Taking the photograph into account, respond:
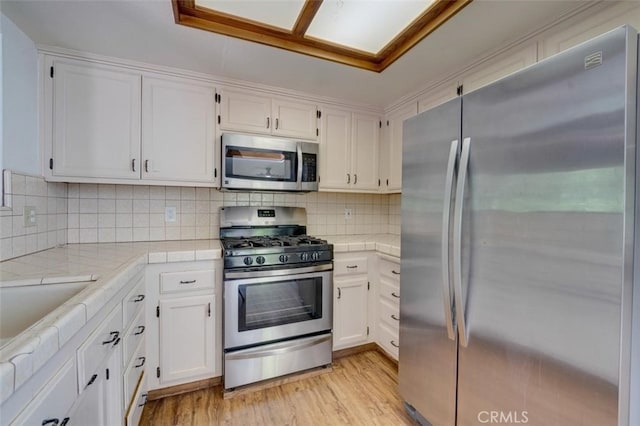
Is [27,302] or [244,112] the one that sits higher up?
[244,112]

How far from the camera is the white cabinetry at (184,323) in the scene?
1.72 m

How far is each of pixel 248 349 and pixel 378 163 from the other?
199 centimetres

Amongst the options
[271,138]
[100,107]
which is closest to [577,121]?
[271,138]

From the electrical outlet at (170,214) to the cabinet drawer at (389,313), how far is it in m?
1.84

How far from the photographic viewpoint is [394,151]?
2.60 meters

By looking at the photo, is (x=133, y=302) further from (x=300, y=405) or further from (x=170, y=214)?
(x=300, y=405)

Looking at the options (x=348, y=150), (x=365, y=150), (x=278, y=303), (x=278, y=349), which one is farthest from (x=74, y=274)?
(x=365, y=150)

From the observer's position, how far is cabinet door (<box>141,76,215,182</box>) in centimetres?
194

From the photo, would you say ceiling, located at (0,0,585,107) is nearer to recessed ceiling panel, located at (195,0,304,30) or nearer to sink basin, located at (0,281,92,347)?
recessed ceiling panel, located at (195,0,304,30)

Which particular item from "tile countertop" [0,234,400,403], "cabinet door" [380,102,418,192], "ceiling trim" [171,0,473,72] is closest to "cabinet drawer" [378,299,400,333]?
"tile countertop" [0,234,400,403]

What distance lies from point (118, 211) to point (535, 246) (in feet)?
8.43

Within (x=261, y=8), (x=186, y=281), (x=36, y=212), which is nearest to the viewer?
(x=261, y=8)

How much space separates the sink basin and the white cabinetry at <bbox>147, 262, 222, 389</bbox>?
59cm

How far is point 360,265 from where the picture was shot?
2.29 m
